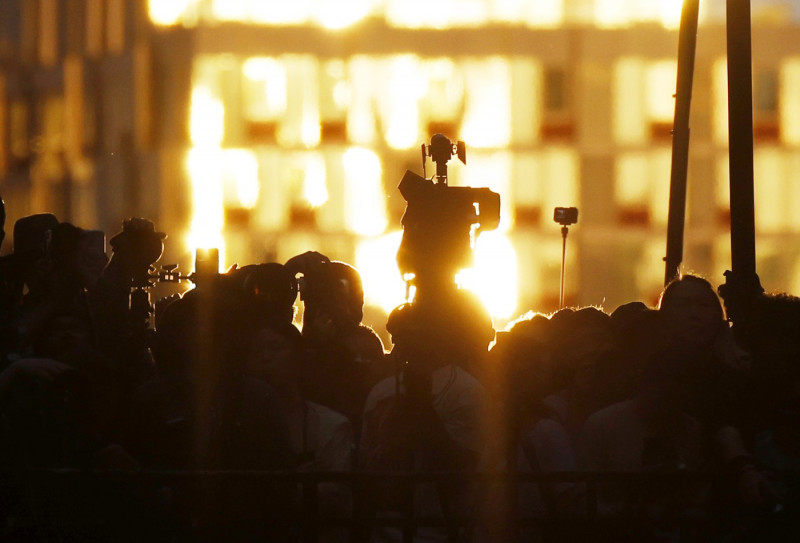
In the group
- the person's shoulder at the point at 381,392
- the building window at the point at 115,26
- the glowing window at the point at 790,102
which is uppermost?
the building window at the point at 115,26

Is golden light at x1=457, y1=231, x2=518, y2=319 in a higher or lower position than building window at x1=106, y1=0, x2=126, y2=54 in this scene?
lower

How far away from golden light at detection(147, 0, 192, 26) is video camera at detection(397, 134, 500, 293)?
45420 mm

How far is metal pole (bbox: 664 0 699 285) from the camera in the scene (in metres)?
9.67

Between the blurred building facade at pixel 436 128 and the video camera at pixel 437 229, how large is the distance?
43084 millimetres

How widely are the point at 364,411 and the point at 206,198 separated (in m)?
44.5

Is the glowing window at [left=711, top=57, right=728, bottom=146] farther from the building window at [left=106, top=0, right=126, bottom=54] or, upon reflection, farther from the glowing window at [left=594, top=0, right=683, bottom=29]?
the building window at [left=106, top=0, right=126, bottom=54]

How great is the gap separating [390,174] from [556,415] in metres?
45.2

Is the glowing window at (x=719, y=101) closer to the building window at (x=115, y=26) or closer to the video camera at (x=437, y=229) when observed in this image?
the building window at (x=115, y=26)

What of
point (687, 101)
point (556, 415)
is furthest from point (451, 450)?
point (687, 101)

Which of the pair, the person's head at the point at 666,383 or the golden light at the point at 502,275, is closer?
the person's head at the point at 666,383

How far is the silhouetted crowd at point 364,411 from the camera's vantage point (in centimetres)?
439

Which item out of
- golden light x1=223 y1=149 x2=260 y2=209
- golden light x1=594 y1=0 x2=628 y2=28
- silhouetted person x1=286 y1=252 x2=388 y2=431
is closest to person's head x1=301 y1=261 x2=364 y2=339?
silhouetted person x1=286 y1=252 x2=388 y2=431

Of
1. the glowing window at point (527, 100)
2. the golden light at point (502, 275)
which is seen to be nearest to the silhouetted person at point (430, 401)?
the golden light at point (502, 275)

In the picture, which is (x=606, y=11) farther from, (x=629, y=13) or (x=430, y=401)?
(x=430, y=401)
